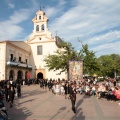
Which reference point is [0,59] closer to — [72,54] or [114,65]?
[72,54]

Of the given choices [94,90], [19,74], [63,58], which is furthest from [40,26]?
[94,90]

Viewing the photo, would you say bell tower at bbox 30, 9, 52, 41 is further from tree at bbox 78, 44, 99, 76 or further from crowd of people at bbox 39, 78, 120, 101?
crowd of people at bbox 39, 78, 120, 101

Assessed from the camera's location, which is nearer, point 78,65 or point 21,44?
point 78,65

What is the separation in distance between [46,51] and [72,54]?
12.7 metres

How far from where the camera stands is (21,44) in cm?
4300

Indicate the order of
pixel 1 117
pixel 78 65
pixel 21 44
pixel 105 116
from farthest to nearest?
pixel 21 44, pixel 78 65, pixel 105 116, pixel 1 117

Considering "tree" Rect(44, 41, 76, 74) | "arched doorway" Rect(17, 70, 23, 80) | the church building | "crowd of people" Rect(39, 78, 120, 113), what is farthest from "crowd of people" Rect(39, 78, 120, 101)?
the church building

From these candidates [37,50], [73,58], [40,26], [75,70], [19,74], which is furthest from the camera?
[40,26]

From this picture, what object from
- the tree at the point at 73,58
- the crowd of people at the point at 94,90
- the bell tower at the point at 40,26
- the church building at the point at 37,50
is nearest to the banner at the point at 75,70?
the crowd of people at the point at 94,90

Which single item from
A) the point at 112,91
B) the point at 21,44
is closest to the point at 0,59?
the point at 21,44

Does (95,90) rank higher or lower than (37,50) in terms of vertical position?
lower

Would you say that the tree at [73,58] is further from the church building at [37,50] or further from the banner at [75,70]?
the banner at [75,70]

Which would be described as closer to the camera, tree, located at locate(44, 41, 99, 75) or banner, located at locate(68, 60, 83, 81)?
banner, located at locate(68, 60, 83, 81)

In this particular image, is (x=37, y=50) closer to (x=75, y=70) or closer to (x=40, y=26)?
Answer: (x=40, y=26)
